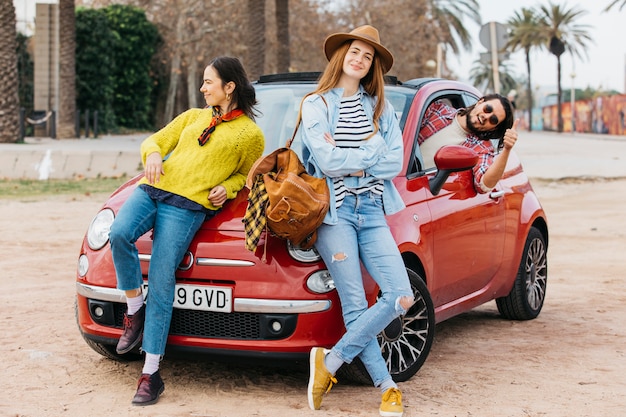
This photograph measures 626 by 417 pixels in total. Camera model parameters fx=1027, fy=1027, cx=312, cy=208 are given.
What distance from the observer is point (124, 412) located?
475 cm

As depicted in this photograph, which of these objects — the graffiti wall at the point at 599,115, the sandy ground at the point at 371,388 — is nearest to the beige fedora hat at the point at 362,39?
the sandy ground at the point at 371,388

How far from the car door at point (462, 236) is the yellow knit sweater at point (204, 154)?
1.10 meters

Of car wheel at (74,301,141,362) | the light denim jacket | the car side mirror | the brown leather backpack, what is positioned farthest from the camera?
car wheel at (74,301,141,362)

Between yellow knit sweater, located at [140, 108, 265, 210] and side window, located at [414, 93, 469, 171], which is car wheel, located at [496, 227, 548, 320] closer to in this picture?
side window, located at [414, 93, 469, 171]

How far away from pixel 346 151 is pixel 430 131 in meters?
1.51

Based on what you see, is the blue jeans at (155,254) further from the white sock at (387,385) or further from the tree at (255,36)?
the tree at (255,36)

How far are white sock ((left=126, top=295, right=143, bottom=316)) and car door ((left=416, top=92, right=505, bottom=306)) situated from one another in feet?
5.23

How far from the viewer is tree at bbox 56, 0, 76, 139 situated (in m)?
27.2

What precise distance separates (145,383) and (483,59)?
43.7 ft

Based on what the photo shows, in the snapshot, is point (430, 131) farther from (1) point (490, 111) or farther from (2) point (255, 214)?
(2) point (255, 214)

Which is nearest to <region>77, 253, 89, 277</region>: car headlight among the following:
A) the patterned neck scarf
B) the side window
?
the patterned neck scarf

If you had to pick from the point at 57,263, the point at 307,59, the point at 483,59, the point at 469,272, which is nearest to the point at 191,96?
the point at 307,59

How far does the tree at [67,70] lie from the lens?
27172 mm

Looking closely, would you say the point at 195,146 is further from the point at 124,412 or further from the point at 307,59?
the point at 307,59
